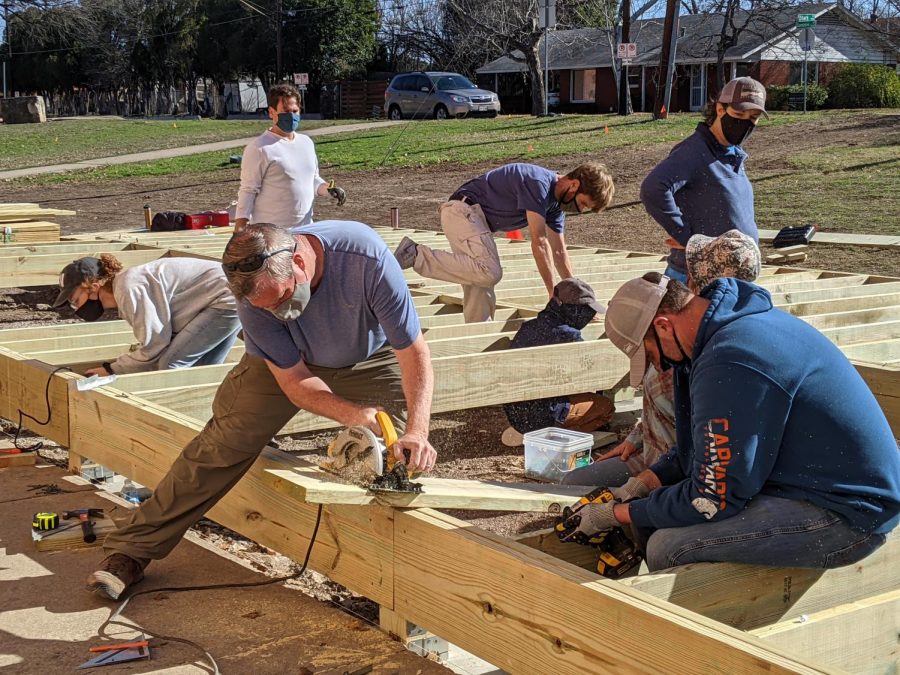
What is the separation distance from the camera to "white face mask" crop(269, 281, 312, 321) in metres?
3.29

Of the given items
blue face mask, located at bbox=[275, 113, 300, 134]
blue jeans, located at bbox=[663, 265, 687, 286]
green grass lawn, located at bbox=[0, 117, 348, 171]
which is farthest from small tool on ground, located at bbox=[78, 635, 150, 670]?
green grass lawn, located at bbox=[0, 117, 348, 171]

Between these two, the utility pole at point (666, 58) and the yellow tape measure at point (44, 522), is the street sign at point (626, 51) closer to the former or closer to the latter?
the utility pole at point (666, 58)

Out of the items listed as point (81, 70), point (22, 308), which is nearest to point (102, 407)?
point (22, 308)

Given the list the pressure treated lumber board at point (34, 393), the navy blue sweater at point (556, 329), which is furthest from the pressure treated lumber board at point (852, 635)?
the pressure treated lumber board at point (34, 393)

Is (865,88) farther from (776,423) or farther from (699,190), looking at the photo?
(776,423)

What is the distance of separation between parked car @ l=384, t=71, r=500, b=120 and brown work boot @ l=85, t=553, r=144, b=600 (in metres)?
29.5

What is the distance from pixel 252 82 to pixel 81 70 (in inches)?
423

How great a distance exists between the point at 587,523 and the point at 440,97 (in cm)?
3083

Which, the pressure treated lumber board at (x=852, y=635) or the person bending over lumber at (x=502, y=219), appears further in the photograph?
the person bending over lumber at (x=502, y=219)

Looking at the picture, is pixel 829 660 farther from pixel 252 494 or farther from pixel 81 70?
pixel 81 70

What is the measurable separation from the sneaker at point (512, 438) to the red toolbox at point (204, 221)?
6803 mm

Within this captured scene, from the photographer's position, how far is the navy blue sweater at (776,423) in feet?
9.36

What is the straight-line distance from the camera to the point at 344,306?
3521 mm

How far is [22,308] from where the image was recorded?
34.6 feet
